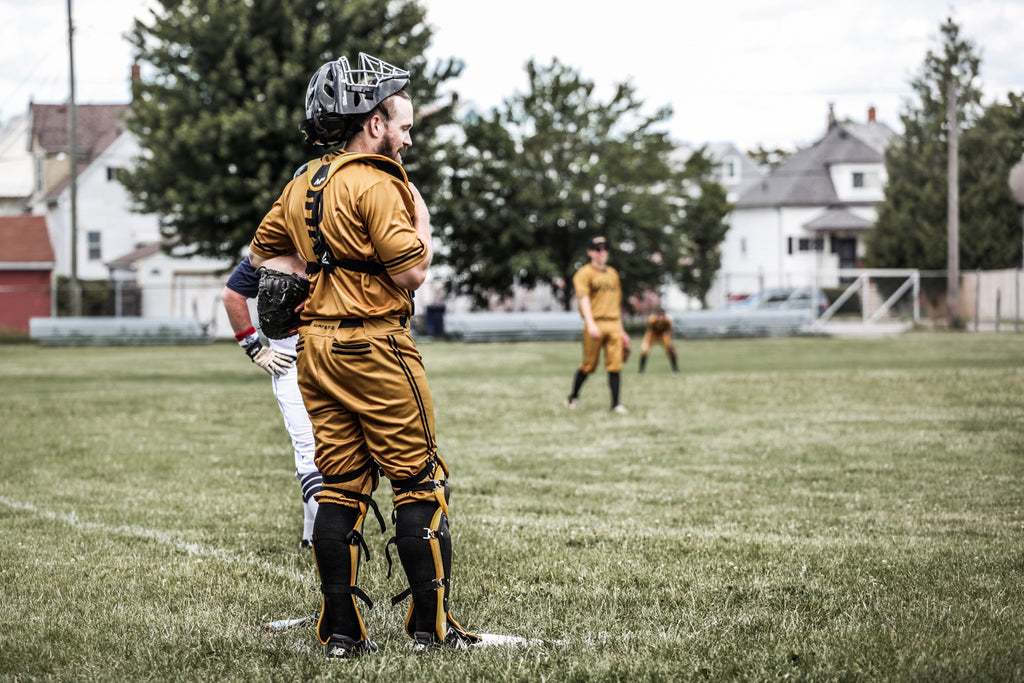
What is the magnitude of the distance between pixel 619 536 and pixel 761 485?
91.3 inches

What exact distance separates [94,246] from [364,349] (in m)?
54.9

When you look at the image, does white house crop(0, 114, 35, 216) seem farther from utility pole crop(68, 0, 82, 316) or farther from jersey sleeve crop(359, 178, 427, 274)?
jersey sleeve crop(359, 178, 427, 274)

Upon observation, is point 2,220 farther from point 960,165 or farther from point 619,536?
point 619,536

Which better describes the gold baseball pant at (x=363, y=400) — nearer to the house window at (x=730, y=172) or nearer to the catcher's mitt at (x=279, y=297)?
the catcher's mitt at (x=279, y=297)

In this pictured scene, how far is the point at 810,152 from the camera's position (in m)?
68.5

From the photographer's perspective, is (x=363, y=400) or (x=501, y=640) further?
(x=501, y=640)

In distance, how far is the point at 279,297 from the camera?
13.4ft

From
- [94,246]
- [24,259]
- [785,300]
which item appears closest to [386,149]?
[785,300]

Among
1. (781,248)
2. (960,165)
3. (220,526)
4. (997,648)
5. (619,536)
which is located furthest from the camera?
(781,248)

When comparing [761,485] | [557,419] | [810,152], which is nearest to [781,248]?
[810,152]

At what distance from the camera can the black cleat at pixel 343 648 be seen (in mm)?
3801

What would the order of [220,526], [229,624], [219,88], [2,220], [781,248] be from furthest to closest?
[781,248] → [2,220] → [219,88] → [220,526] → [229,624]

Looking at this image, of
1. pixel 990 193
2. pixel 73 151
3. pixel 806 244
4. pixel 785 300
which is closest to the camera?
pixel 73 151

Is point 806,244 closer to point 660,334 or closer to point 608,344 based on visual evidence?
point 660,334
